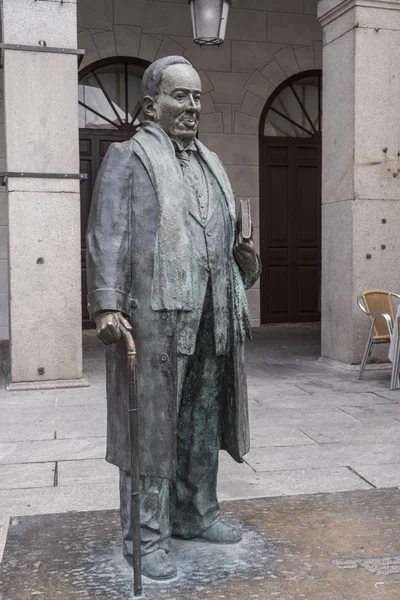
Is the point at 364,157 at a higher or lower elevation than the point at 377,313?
higher

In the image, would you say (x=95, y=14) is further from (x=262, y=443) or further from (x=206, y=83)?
(x=262, y=443)

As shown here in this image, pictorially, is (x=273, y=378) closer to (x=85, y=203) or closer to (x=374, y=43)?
(x=374, y=43)

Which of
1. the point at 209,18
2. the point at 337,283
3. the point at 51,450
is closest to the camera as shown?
the point at 51,450

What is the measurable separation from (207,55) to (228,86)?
1.93 ft

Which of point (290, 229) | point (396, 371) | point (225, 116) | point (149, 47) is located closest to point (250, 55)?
point (225, 116)

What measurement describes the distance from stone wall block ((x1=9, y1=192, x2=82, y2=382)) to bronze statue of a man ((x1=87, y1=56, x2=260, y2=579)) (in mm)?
4443

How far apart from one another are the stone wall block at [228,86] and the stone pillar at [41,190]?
16.6ft

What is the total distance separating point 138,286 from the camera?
3.00m

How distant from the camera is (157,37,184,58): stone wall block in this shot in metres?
12.0

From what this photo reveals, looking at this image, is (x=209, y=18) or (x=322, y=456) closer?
(x=322, y=456)

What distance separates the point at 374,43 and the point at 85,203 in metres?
5.35

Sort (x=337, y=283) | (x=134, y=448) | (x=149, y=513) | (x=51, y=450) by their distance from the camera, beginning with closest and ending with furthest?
(x=134, y=448)
(x=149, y=513)
(x=51, y=450)
(x=337, y=283)

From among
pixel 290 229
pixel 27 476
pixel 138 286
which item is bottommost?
pixel 27 476

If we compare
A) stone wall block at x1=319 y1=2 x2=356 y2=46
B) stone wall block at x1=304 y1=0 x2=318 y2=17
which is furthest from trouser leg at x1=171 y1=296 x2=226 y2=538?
stone wall block at x1=304 y1=0 x2=318 y2=17
